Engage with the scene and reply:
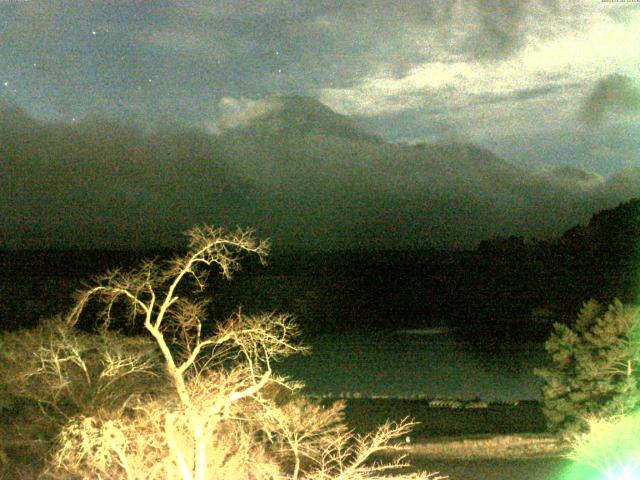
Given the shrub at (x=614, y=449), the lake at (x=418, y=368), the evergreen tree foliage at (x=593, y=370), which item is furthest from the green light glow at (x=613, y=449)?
the lake at (x=418, y=368)

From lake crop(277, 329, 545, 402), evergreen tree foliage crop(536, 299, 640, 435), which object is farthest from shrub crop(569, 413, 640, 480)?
lake crop(277, 329, 545, 402)

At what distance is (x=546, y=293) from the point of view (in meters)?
81.7

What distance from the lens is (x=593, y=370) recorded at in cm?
2441

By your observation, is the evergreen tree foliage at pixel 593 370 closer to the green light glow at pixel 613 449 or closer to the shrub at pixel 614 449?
the green light glow at pixel 613 449

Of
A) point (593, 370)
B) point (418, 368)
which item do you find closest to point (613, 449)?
point (593, 370)

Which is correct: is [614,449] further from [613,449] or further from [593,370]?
[593,370]

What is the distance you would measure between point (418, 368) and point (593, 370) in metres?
34.1

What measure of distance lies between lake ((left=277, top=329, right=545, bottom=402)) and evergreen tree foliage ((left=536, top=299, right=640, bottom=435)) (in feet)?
55.4

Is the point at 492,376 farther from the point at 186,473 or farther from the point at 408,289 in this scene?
the point at 408,289

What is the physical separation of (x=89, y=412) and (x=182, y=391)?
5868 mm

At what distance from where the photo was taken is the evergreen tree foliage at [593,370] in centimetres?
2367

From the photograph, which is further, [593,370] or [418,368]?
[418,368]

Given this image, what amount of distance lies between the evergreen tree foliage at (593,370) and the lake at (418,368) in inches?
665

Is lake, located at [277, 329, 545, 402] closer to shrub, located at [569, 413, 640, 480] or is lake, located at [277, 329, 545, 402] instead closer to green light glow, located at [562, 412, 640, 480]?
green light glow, located at [562, 412, 640, 480]
